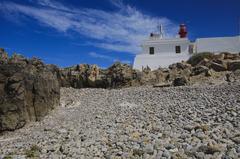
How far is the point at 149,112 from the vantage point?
14.2 metres

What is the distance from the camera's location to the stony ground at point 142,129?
27.9 feet

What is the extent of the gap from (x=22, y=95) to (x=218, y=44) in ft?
96.3

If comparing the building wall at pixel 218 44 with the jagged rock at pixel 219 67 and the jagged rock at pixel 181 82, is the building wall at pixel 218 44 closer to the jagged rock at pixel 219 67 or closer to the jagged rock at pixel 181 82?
the jagged rock at pixel 219 67

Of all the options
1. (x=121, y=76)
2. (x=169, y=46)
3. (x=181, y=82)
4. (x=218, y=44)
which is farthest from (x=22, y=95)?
(x=218, y=44)

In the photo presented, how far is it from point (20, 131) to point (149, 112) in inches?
228

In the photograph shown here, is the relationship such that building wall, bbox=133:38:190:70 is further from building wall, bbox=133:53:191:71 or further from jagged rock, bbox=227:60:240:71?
jagged rock, bbox=227:60:240:71

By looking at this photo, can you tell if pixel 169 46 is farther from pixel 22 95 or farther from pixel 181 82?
pixel 22 95

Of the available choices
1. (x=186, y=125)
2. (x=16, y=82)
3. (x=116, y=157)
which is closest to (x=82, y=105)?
(x=16, y=82)

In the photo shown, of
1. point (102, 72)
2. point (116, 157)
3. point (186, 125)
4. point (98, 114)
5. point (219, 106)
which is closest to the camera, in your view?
point (116, 157)

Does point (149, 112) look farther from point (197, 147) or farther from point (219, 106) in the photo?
point (197, 147)

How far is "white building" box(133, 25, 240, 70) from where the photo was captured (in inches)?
1473

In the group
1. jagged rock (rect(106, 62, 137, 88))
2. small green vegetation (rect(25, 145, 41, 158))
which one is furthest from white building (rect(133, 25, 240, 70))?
small green vegetation (rect(25, 145, 41, 158))

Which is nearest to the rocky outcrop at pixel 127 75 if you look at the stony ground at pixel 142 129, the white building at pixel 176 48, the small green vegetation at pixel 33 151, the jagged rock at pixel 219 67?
the jagged rock at pixel 219 67

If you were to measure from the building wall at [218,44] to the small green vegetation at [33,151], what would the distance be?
3145 cm
